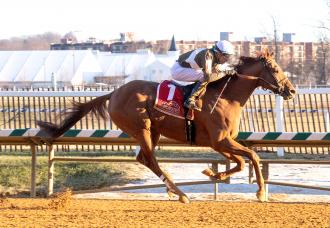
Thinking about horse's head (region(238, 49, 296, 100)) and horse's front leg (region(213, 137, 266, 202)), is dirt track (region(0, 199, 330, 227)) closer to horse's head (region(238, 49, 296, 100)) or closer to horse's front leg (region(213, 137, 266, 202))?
horse's front leg (region(213, 137, 266, 202))

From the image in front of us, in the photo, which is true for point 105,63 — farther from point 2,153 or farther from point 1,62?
point 2,153

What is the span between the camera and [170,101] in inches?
443

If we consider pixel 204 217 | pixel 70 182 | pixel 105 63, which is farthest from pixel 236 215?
pixel 105 63

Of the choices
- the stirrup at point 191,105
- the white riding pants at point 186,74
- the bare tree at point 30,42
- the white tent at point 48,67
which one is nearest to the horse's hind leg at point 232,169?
the stirrup at point 191,105

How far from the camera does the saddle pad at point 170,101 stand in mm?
11250

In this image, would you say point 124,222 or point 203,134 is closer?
point 124,222

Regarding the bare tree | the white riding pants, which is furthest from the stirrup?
the bare tree

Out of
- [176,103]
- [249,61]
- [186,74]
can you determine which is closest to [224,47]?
[249,61]

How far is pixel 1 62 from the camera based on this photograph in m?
85.0

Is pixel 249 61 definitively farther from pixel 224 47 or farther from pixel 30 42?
pixel 30 42

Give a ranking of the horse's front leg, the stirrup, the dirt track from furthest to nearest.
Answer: the stirrup → the horse's front leg → the dirt track

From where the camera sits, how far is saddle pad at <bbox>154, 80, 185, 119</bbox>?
11.2m

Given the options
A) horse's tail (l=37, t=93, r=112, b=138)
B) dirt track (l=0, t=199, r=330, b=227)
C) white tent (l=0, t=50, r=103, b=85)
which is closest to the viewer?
dirt track (l=0, t=199, r=330, b=227)

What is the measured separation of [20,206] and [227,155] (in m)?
2.96
